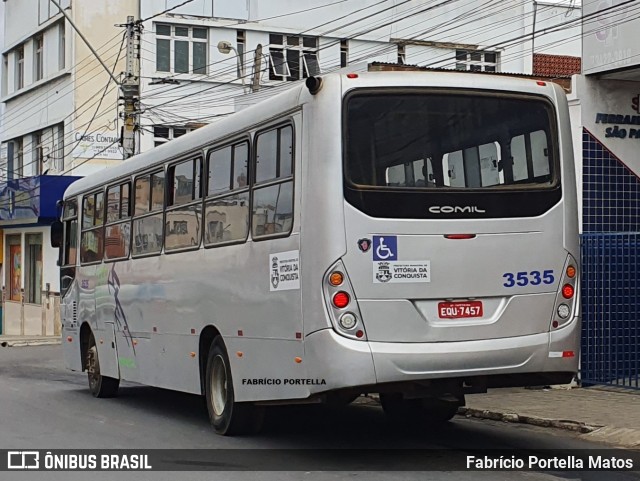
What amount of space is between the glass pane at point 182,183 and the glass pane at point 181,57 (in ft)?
86.0

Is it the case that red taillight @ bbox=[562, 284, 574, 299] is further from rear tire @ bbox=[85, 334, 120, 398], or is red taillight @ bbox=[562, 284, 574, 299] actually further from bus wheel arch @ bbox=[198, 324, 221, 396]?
rear tire @ bbox=[85, 334, 120, 398]

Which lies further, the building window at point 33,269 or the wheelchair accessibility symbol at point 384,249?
the building window at point 33,269

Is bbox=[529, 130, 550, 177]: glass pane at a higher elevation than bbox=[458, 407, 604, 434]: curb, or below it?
higher

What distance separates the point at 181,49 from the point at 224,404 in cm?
2833

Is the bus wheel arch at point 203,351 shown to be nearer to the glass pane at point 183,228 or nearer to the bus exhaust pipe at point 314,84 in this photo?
the glass pane at point 183,228

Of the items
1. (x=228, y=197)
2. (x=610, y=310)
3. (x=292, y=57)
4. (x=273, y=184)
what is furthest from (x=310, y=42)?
(x=273, y=184)

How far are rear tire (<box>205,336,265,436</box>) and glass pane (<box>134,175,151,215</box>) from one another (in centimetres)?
271

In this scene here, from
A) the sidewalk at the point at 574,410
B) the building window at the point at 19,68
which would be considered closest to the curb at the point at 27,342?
the building window at the point at 19,68

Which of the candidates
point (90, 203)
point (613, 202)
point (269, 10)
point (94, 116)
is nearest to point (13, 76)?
point (94, 116)

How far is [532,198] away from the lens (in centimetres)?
985

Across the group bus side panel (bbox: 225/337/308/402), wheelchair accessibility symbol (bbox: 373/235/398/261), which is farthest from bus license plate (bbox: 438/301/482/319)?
bus side panel (bbox: 225/337/308/402)

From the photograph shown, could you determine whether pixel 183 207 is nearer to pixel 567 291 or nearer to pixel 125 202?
pixel 125 202

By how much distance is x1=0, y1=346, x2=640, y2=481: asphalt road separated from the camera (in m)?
9.13

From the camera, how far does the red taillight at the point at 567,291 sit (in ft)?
32.3
